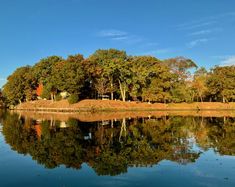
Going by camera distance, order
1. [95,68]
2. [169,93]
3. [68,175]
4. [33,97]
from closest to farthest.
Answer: [68,175]
[95,68]
[169,93]
[33,97]

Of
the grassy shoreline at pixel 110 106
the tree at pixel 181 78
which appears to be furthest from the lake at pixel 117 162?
the tree at pixel 181 78

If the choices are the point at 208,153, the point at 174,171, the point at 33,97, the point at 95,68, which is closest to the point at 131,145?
the point at 208,153

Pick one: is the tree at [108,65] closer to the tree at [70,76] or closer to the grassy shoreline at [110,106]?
the tree at [70,76]

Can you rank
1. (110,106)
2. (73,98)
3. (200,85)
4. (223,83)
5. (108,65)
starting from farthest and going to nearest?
(200,85)
(223,83)
(108,65)
(73,98)
(110,106)

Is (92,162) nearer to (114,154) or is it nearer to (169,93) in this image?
(114,154)

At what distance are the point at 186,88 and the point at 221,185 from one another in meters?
79.2

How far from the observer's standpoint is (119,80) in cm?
8450

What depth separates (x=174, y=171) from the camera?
14.8 meters

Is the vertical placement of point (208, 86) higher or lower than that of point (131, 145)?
higher

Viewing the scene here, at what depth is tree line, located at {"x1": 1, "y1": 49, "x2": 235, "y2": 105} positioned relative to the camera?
79.5 m

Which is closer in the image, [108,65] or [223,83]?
[108,65]

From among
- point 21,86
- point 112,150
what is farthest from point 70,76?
point 112,150

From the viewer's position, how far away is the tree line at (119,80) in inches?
3130

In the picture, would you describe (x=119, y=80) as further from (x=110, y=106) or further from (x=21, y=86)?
(x=21, y=86)
